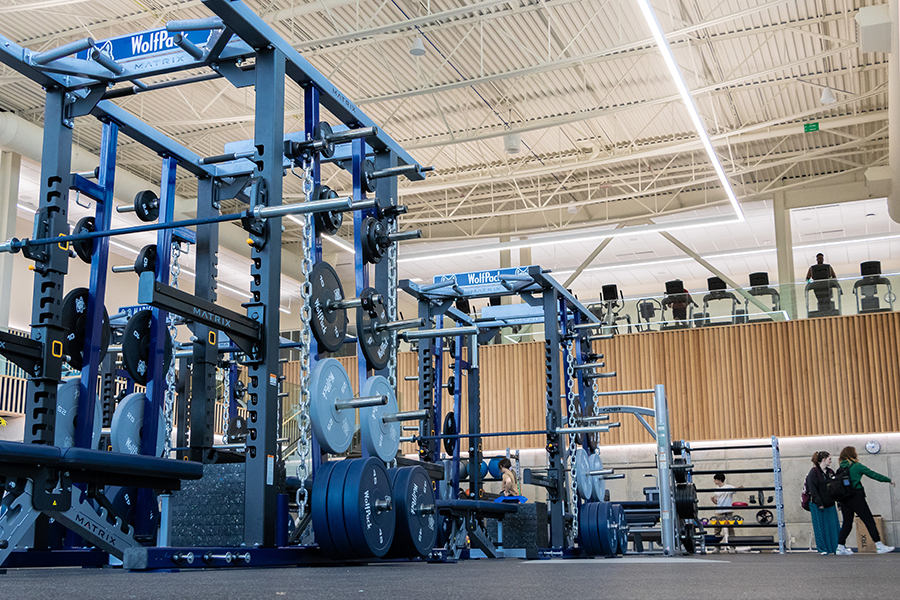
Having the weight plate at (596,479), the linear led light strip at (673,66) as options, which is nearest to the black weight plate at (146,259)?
the weight plate at (596,479)

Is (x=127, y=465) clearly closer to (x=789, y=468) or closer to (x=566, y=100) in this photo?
(x=566, y=100)

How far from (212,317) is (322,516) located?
1013mm

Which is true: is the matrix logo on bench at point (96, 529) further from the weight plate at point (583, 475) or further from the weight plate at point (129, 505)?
the weight plate at point (583, 475)

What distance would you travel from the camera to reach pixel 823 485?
8875 millimetres

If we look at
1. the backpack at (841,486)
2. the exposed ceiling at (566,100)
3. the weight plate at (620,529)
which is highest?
the exposed ceiling at (566,100)

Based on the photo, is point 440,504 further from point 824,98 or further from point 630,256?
point 630,256

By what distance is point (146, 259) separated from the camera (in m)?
5.23

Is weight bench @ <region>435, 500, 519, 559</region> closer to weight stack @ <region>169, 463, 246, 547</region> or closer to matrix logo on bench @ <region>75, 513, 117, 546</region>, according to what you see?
weight stack @ <region>169, 463, 246, 547</region>

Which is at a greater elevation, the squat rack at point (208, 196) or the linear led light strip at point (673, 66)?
the linear led light strip at point (673, 66)

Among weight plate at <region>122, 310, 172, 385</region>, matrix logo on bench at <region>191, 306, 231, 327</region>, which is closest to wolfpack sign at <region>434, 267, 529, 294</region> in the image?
weight plate at <region>122, 310, 172, 385</region>

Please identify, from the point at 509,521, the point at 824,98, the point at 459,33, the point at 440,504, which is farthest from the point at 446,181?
the point at 440,504

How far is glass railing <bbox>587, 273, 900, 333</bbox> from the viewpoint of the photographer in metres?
12.5

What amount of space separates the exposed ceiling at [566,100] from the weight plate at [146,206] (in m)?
4.86

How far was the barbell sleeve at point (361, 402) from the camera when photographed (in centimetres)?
406
